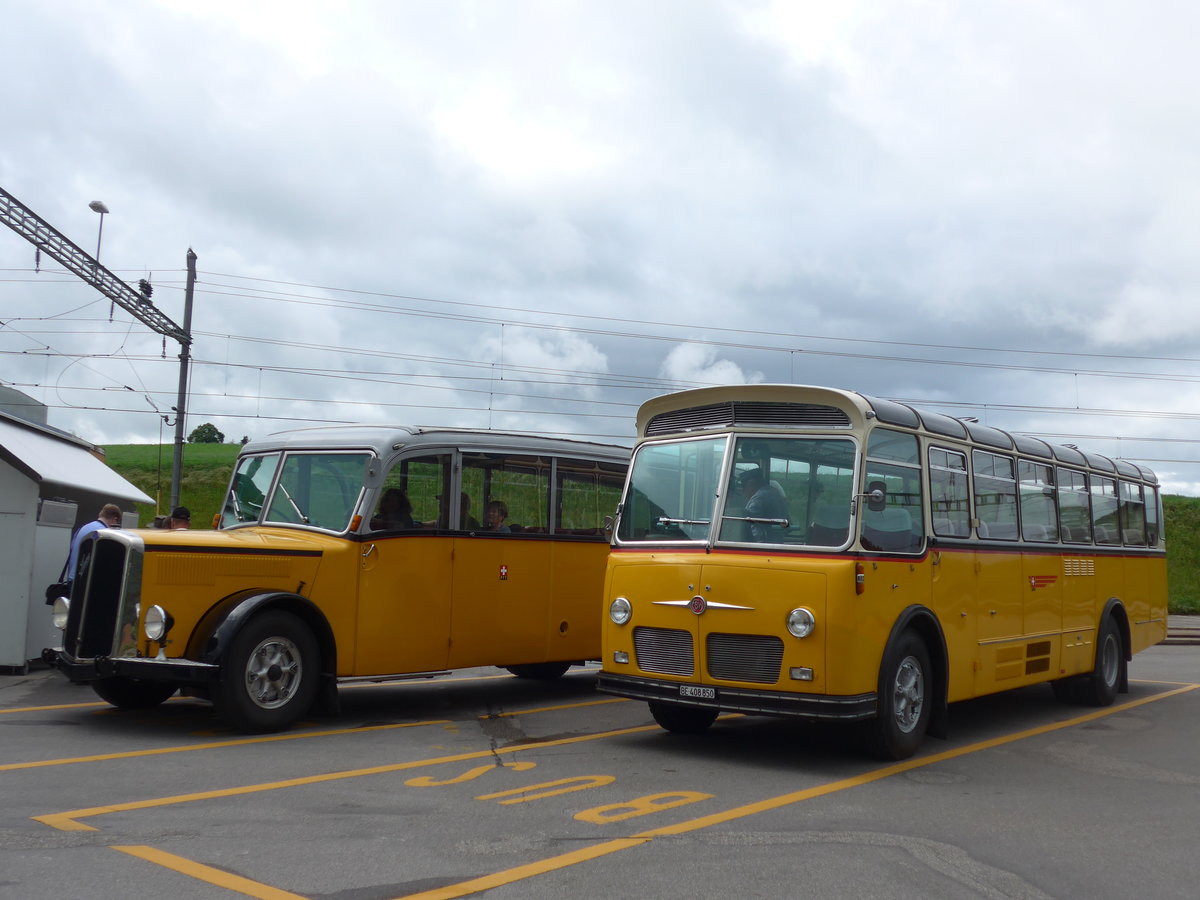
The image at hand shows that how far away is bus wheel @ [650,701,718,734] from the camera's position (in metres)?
9.79

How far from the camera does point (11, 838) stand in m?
5.77

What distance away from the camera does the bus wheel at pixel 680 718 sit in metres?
9.79

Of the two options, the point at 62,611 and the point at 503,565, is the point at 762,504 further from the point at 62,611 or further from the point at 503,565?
the point at 62,611

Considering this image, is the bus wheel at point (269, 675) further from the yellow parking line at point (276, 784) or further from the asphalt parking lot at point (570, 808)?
the yellow parking line at point (276, 784)

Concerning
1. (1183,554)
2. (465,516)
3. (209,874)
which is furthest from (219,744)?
(1183,554)

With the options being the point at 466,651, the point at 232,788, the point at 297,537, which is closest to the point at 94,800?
the point at 232,788

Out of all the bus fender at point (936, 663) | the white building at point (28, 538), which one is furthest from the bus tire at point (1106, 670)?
the white building at point (28, 538)

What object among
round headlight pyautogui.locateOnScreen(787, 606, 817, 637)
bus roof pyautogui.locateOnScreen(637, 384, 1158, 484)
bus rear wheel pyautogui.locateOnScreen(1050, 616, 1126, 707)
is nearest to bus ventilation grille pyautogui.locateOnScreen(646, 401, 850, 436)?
bus roof pyautogui.locateOnScreen(637, 384, 1158, 484)

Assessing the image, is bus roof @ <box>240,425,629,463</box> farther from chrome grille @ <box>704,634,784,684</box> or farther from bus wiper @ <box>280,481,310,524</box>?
chrome grille @ <box>704,634,784,684</box>

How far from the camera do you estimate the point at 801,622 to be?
8164mm

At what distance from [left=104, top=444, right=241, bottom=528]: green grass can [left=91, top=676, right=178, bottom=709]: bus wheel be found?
39937mm

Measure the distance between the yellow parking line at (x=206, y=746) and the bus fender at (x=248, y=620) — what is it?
0.47 metres

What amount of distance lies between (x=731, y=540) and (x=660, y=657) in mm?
1056

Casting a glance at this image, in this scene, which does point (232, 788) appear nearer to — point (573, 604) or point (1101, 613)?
point (573, 604)
